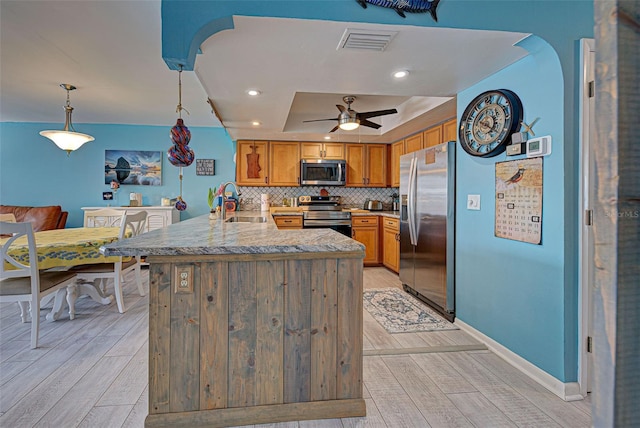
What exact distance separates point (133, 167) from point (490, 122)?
5.17 metres

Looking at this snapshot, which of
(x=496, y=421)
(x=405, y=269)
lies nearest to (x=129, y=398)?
(x=496, y=421)

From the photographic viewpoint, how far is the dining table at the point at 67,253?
2.59 metres

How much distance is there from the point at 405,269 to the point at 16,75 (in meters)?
4.54

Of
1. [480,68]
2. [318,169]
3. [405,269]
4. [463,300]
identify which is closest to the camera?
[480,68]

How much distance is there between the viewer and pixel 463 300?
2822 millimetres

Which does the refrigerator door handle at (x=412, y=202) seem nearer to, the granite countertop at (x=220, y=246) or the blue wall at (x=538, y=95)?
the blue wall at (x=538, y=95)

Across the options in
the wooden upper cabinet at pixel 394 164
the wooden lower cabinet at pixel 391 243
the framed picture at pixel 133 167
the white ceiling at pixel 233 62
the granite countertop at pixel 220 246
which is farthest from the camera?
the wooden upper cabinet at pixel 394 164

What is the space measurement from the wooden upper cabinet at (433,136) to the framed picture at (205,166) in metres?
3.38

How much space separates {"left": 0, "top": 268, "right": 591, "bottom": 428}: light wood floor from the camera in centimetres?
166

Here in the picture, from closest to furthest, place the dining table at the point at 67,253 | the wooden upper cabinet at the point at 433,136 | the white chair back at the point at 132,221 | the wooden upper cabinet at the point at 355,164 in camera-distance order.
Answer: the dining table at the point at 67,253
the white chair back at the point at 132,221
the wooden upper cabinet at the point at 433,136
the wooden upper cabinet at the point at 355,164

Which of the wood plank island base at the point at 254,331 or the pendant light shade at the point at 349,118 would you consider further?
the pendant light shade at the point at 349,118

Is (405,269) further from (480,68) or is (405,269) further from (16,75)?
(16,75)

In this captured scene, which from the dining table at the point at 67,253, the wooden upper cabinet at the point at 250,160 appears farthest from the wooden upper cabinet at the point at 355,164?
the dining table at the point at 67,253

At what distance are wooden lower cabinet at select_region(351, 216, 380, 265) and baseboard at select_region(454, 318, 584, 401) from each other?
8.30ft
